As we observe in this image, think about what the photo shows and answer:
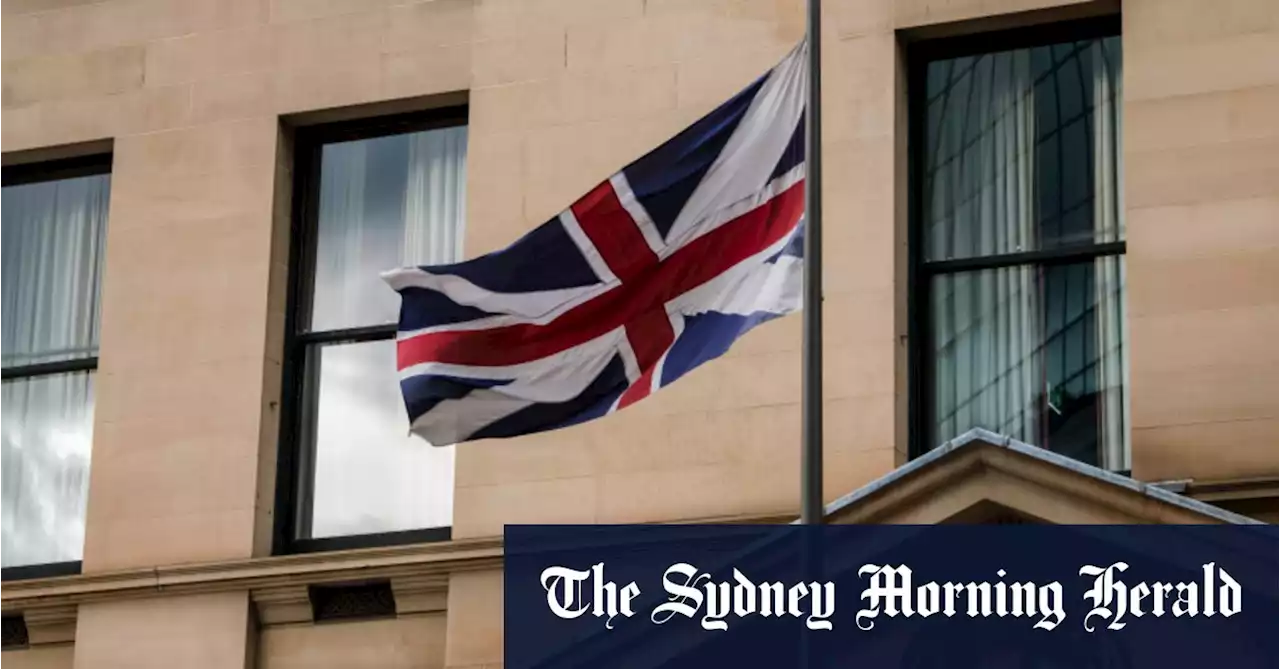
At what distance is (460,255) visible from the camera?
19109 mm

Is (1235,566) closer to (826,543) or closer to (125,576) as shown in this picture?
(826,543)

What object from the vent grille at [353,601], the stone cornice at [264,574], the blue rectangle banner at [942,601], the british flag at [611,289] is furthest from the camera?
the vent grille at [353,601]

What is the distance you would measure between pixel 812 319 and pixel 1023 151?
4179 mm

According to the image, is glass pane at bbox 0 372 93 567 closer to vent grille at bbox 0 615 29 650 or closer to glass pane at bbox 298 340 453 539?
vent grille at bbox 0 615 29 650

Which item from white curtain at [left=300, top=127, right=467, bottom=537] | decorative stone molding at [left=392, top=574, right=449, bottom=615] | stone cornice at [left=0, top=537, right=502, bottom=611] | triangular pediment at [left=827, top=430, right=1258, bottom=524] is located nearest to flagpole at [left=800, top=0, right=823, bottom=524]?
triangular pediment at [left=827, top=430, right=1258, bottom=524]

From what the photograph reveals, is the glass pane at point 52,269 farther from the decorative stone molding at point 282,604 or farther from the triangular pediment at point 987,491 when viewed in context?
the triangular pediment at point 987,491

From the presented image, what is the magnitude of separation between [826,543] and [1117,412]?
2417 millimetres

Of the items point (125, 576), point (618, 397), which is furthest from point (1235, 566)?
point (125, 576)

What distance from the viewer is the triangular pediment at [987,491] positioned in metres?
15.5

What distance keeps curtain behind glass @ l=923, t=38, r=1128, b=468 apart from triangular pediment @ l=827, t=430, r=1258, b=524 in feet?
4.64

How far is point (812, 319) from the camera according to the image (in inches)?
557

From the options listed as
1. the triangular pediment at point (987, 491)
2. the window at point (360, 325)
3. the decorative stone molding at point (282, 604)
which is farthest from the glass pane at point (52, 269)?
the triangular pediment at point (987, 491)

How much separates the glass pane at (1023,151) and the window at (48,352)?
6.45m

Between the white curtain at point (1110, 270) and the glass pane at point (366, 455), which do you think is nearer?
the white curtain at point (1110, 270)
